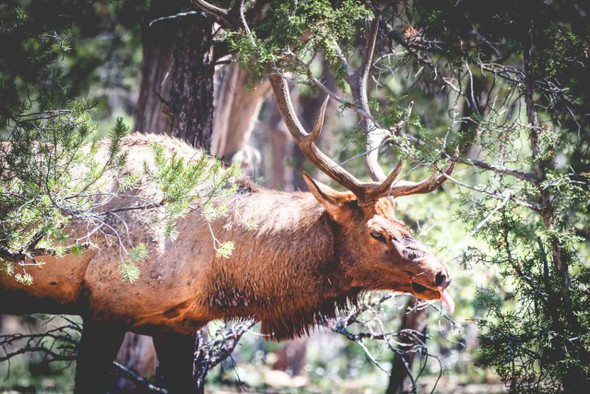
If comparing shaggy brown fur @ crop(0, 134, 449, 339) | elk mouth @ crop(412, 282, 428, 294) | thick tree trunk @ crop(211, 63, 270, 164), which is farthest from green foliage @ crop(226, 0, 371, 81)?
thick tree trunk @ crop(211, 63, 270, 164)

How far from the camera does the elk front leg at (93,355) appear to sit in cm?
502

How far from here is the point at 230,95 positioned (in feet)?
30.5

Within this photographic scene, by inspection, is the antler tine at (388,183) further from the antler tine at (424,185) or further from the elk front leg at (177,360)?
the elk front leg at (177,360)

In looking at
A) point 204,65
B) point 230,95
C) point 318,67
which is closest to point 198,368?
point 204,65

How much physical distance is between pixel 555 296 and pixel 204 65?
450 centimetres

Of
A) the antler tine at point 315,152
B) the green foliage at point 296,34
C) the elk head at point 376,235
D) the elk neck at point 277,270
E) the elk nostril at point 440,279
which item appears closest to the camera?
the elk nostril at point 440,279

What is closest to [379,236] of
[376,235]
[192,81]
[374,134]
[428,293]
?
[376,235]

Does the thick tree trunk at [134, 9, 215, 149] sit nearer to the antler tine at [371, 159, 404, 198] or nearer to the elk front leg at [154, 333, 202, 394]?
the elk front leg at [154, 333, 202, 394]

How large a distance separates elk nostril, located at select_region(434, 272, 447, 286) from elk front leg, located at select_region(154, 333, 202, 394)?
2366 mm

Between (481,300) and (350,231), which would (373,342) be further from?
(350,231)

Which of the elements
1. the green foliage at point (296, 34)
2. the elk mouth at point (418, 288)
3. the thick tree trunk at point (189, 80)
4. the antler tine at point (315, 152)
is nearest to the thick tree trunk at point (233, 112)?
the thick tree trunk at point (189, 80)

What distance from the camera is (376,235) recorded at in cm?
512

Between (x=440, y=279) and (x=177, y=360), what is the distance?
8.53 feet

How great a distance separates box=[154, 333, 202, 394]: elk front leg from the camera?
563 centimetres
